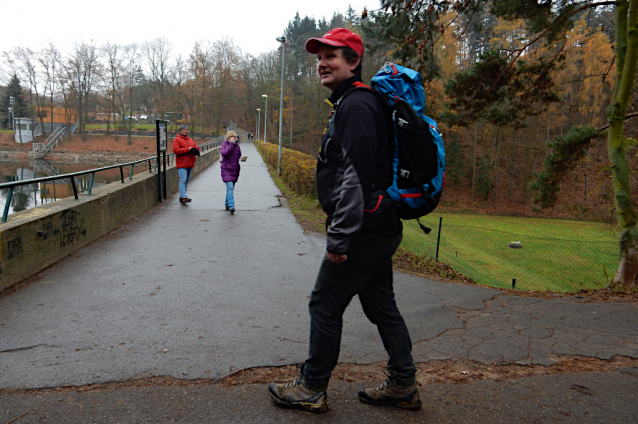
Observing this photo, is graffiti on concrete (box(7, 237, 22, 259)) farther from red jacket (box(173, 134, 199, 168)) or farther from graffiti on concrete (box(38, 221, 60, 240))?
red jacket (box(173, 134, 199, 168))

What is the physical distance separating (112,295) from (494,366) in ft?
11.9

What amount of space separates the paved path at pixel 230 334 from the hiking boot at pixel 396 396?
7cm

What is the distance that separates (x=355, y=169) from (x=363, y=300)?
32.6 inches

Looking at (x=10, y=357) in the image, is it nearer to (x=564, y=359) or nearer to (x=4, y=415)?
(x=4, y=415)

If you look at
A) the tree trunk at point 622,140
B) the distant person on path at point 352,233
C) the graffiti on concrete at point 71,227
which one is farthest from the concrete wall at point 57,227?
the tree trunk at point 622,140

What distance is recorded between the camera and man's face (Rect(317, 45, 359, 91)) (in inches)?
99.0

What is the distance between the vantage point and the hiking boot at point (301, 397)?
2.55m

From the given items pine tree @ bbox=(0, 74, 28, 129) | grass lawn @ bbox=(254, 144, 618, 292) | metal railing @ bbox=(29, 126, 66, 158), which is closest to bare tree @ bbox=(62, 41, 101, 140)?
metal railing @ bbox=(29, 126, 66, 158)

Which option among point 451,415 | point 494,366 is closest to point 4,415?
point 451,415

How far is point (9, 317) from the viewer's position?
3943mm

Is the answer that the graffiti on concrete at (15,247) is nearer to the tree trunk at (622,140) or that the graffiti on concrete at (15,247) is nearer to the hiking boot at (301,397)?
the hiking boot at (301,397)

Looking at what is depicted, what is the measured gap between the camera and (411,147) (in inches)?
97.0

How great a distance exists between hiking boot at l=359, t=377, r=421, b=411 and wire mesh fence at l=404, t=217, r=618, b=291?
11.0m

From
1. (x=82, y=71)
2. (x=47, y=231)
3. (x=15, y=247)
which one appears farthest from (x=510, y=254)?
(x=82, y=71)
